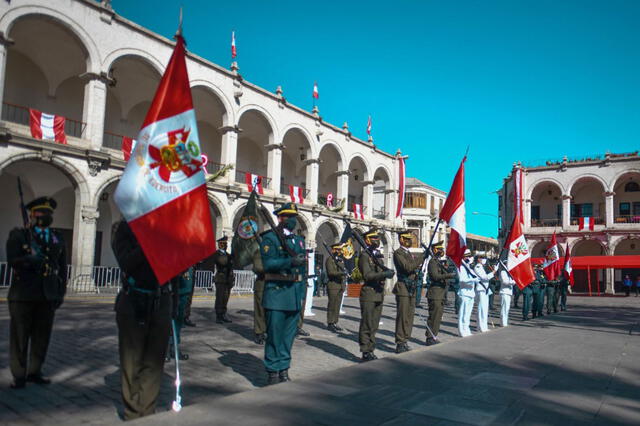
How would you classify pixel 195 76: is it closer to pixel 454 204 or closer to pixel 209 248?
pixel 454 204

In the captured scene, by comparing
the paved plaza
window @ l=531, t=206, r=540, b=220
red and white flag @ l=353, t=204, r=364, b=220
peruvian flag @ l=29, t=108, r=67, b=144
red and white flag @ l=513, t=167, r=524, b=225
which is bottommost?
the paved plaza

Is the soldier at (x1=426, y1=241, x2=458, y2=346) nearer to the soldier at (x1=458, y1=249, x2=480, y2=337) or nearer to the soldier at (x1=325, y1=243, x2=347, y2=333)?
the soldier at (x1=458, y1=249, x2=480, y2=337)

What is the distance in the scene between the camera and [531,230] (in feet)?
134

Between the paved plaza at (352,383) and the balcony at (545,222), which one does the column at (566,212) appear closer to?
the balcony at (545,222)

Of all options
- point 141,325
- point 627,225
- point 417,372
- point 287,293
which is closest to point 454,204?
point 417,372

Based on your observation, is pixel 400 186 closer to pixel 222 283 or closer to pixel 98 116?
pixel 98 116

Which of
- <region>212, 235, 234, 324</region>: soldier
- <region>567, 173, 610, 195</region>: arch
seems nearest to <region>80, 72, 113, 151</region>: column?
<region>212, 235, 234, 324</region>: soldier

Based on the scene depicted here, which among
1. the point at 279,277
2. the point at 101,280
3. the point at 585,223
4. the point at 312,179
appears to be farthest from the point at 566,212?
the point at 279,277

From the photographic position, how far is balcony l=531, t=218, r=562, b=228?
41125 millimetres

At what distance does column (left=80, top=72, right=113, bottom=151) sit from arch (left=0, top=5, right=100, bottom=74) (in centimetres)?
32

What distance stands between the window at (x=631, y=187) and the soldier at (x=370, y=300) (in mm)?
41079

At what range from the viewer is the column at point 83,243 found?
1670 centimetres

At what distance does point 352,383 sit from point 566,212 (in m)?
40.2

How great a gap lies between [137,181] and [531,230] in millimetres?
42171
